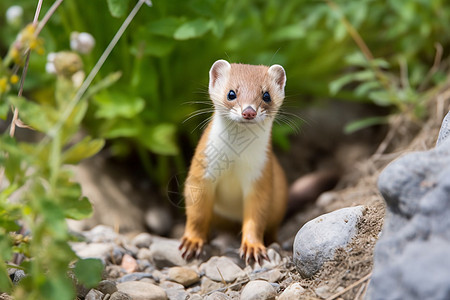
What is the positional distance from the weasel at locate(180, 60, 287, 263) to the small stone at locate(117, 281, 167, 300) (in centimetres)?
46

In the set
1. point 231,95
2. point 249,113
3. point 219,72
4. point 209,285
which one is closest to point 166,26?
point 219,72

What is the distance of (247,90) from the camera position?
2.40m

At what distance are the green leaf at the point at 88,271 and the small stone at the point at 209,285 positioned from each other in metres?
0.83

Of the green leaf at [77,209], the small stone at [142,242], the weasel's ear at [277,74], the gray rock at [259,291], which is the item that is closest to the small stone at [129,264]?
the small stone at [142,242]

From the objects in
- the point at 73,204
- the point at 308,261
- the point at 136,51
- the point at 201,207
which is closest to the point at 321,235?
the point at 308,261

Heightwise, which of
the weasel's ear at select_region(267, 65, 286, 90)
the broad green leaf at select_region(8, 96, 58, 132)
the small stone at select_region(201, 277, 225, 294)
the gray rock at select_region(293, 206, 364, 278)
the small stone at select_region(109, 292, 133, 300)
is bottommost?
the small stone at select_region(201, 277, 225, 294)

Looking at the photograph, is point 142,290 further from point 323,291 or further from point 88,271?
point 323,291

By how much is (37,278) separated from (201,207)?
122cm

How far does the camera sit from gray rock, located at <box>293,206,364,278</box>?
2.21 m

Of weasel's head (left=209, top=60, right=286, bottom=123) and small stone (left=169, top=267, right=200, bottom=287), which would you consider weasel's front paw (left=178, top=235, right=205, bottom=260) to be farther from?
weasel's head (left=209, top=60, right=286, bottom=123)

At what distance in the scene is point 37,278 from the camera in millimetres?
1725

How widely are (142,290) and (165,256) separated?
524 mm

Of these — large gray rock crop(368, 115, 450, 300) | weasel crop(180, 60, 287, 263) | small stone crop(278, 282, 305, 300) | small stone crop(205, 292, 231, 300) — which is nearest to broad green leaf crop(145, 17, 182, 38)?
weasel crop(180, 60, 287, 263)

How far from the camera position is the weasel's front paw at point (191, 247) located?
112 inches
